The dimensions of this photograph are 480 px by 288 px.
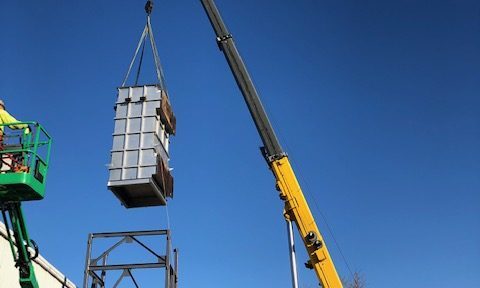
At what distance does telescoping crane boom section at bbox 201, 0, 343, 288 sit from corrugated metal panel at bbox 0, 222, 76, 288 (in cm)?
666

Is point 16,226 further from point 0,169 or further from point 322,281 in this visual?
point 322,281

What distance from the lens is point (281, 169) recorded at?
1438cm

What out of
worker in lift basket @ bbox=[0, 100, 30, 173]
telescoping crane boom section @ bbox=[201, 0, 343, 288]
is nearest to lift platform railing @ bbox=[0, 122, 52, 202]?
worker in lift basket @ bbox=[0, 100, 30, 173]

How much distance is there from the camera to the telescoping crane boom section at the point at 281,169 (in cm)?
1334

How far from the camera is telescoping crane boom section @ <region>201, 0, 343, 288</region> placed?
13344 mm

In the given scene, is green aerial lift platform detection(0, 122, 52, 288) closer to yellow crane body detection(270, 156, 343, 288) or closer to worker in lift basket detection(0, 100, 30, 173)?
worker in lift basket detection(0, 100, 30, 173)

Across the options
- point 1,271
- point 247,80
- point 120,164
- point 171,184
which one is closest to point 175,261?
point 171,184

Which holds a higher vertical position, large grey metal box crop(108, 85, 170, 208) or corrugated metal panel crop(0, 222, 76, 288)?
large grey metal box crop(108, 85, 170, 208)

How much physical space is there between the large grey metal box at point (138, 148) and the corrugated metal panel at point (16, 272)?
272 cm

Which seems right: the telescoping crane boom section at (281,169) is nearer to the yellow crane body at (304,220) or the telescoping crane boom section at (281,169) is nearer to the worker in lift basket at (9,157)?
the yellow crane body at (304,220)

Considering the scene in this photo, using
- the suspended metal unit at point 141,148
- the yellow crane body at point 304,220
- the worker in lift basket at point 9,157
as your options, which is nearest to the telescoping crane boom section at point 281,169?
the yellow crane body at point 304,220

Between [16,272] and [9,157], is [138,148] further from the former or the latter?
[16,272]

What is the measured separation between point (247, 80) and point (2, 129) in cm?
718

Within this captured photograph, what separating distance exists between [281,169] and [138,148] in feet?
13.0
